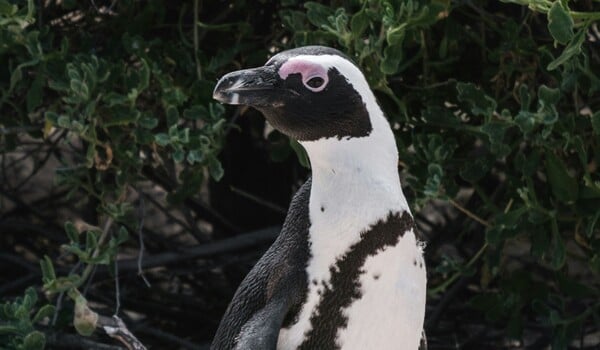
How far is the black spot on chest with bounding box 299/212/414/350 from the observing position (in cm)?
132

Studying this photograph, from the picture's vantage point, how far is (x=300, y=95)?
4.21 feet

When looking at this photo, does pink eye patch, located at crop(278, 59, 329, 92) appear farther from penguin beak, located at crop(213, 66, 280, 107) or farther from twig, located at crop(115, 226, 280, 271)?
twig, located at crop(115, 226, 280, 271)

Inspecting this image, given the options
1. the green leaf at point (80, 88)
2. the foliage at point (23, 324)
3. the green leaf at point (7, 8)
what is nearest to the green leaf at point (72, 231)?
the foliage at point (23, 324)

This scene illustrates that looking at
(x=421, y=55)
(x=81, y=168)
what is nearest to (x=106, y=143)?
(x=81, y=168)

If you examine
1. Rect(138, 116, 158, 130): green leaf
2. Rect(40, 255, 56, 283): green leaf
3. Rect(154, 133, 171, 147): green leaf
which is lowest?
Rect(40, 255, 56, 283): green leaf

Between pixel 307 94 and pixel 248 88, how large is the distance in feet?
0.21

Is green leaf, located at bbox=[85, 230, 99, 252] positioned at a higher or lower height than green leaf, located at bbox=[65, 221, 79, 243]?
lower

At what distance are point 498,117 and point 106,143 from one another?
2.12 ft

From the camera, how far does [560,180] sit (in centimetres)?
179

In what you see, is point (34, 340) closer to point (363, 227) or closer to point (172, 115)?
point (172, 115)

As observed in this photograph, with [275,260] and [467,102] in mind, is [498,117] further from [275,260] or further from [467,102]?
[275,260]

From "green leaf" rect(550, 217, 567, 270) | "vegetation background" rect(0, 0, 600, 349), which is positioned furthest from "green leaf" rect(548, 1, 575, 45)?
"green leaf" rect(550, 217, 567, 270)

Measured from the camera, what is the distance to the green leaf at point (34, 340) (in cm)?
181

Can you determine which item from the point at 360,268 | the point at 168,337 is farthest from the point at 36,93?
the point at 360,268
